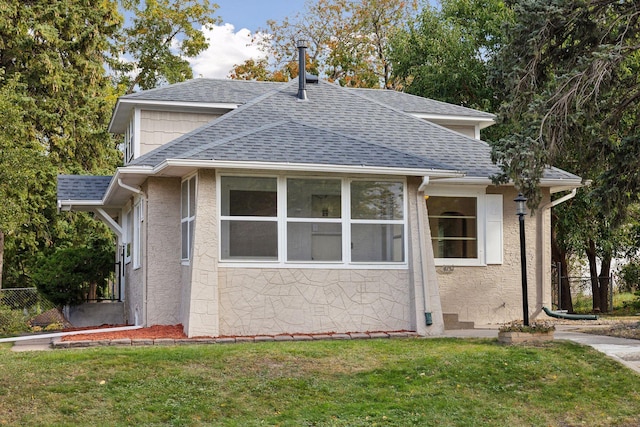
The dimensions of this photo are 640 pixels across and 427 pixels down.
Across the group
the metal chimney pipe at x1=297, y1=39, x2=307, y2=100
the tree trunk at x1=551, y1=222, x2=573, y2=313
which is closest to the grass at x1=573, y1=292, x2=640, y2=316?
the tree trunk at x1=551, y1=222, x2=573, y2=313

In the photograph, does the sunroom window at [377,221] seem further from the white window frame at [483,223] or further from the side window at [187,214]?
the side window at [187,214]

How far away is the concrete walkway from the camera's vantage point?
1142cm

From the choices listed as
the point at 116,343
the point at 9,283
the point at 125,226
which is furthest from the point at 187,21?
the point at 116,343

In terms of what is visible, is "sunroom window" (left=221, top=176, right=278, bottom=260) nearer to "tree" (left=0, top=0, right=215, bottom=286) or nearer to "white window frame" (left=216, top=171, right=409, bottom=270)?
"white window frame" (left=216, top=171, right=409, bottom=270)

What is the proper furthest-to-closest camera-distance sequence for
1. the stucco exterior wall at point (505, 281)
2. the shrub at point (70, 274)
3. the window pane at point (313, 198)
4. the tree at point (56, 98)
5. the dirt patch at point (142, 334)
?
the tree at point (56, 98)
the shrub at point (70, 274)
the stucco exterior wall at point (505, 281)
the window pane at point (313, 198)
the dirt patch at point (142, 334)

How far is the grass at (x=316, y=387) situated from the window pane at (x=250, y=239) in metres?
2.51

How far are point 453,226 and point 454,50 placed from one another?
10.3 m

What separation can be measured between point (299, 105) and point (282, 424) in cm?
911

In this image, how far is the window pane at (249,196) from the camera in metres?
13.7

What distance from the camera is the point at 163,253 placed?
14945mm

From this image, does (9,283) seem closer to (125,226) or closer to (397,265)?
(125,226)

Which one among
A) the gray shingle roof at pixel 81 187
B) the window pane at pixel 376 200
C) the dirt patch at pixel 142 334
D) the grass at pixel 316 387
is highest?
the gray shingle roof at pixel 81 187

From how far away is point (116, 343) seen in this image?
12.6 m

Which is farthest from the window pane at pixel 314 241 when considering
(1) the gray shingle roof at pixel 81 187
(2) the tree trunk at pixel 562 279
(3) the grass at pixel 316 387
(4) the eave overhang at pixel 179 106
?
(2) the tree trunk at pixel 562 279
